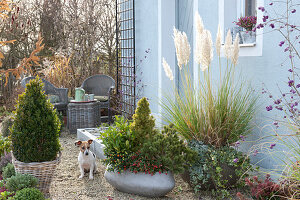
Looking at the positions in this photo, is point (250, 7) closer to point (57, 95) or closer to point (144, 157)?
point (144, 157)

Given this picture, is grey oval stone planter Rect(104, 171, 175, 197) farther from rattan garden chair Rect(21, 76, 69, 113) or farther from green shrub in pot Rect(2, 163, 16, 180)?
rattan garden chair Rect(21, 76, 69, 113)

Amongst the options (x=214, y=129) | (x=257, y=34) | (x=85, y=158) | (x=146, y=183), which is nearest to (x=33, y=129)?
(x=85, y=158)

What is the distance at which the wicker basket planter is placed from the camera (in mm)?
3787

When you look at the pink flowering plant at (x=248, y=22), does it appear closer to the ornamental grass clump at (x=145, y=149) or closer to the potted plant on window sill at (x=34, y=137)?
the ornamental grass clump at (x=145, y=149)

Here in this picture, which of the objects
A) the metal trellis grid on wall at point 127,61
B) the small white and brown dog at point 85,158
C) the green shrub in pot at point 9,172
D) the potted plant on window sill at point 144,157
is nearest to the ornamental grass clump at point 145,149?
the potted plant on window sill at point 144,157

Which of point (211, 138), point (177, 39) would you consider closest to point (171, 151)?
point (211, 138)

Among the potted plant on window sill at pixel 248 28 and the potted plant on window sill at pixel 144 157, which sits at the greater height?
the potted plant on window sill at pixel 248 28

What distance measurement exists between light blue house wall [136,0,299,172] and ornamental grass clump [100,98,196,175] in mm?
912

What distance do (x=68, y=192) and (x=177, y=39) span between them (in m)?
2.01

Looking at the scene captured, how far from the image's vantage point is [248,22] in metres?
4.32

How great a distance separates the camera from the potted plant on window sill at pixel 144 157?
3664 millimetres

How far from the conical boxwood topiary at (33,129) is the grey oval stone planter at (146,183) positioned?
82 cm

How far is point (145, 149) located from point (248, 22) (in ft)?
6.32

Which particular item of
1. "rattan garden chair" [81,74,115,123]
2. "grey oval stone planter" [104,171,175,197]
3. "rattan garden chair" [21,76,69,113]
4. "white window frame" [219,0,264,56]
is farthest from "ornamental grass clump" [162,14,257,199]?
"rattan garden chair" [81,74,115,123]
